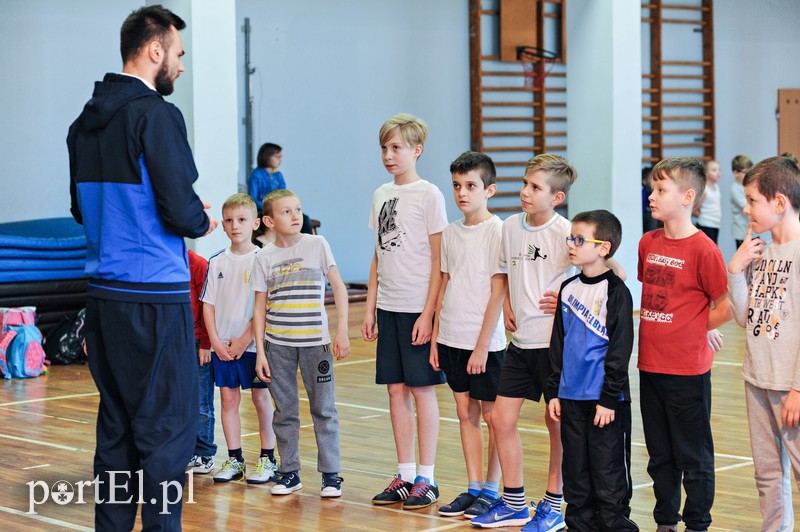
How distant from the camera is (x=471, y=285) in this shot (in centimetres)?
374

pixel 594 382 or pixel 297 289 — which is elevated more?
pixel 297 289

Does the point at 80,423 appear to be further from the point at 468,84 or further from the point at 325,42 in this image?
the point at 468,84

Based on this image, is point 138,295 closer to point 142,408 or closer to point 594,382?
point 142,408

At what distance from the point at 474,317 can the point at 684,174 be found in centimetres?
90

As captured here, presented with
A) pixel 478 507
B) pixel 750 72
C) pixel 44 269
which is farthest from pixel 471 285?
pixel 750 72

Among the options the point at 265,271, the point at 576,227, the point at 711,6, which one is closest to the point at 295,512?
the point at 265,271

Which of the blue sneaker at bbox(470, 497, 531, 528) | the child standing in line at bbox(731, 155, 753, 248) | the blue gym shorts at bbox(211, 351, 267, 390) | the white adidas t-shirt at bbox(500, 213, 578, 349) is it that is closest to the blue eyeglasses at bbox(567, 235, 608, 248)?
the white adidas t-shirt at bbox(500, 213, 578, 349)

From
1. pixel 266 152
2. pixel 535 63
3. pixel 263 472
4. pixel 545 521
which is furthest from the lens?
pixel 535 63

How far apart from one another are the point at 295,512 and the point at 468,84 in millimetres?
8651

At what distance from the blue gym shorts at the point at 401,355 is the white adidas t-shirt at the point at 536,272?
1.57 feet

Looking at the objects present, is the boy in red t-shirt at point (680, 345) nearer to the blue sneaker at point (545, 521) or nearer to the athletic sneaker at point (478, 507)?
the blue sneaker at point (545, 521)

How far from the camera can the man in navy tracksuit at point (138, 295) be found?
2777 mm

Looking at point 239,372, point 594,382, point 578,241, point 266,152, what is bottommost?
point 239,372

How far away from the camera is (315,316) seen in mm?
4074
